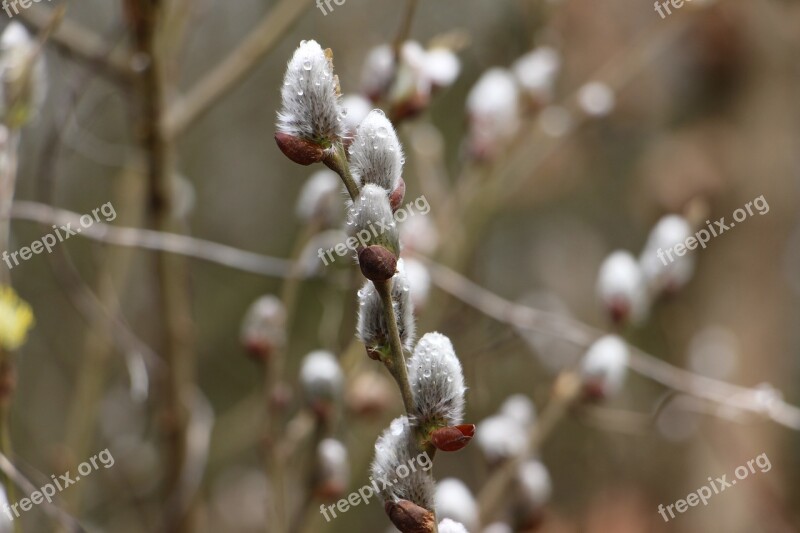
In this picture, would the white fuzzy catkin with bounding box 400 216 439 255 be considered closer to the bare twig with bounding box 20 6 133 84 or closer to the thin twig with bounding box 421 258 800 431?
the thin twig with bounding box 421 258 800 431


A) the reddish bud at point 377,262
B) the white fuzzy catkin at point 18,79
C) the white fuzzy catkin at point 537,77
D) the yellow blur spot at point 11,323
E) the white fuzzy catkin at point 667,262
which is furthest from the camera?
the white fuzzy catkin at point 537,77

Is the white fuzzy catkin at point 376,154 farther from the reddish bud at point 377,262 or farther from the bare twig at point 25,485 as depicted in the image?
the bare twig at point 25,485

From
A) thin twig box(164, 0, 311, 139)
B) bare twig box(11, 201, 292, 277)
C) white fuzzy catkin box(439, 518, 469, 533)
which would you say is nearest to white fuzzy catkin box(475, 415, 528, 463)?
bare twig box(11, 201, 292, 277)

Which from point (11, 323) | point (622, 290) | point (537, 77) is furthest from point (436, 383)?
point (537, 77)

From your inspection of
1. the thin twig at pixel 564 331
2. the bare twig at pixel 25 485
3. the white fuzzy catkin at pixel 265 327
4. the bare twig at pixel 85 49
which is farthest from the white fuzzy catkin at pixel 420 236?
the bare twig at pixel 25 485

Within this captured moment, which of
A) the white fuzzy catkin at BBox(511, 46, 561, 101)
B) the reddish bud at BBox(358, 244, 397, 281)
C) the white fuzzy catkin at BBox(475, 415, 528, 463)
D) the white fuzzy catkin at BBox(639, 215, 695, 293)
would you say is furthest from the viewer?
the white fuzzy catkin at BBox(511, 46, 561, 101)

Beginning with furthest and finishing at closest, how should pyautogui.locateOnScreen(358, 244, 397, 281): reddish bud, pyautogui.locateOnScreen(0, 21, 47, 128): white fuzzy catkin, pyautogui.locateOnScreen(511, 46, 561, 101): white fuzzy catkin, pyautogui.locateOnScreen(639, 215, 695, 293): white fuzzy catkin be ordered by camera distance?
pyautogui.locateOnScreen(511, 46, 561, 101): white fuzzy catkin
pyautogui.locateOnScreen(639, 215, 695, 293): white fuzzy catkin
pyautogui.locateOnScreen(0, 21, 47, 128): white fuzzy catkin
pyautogui.locateOnScreen(358, 244, 397, 281): reddish bud

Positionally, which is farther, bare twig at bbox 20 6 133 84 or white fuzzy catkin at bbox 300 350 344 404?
bare twig at bbox 20 6 133 84
